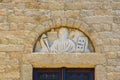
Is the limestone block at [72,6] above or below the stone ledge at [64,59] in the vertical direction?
above

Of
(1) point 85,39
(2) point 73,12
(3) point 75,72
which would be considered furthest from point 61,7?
(3) point 75,72

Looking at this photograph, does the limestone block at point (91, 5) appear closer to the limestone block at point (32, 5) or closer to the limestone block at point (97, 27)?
the limestone block at point (97, 27)

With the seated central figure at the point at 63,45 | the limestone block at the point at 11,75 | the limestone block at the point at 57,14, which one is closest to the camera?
the limestone block at the point at 11,75

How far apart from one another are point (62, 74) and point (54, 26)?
821 mm

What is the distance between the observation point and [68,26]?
7.28 metres

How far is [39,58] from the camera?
7137mm

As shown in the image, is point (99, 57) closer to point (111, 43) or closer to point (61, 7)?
point (111, 43)

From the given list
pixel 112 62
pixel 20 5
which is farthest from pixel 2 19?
pixel 112 62

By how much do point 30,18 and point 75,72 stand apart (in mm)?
1191

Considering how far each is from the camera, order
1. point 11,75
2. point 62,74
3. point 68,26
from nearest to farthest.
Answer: point 11,75 → point 62,74 → point 68,26

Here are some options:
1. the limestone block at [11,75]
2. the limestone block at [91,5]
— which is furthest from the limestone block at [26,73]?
the limestone block at [91,5]

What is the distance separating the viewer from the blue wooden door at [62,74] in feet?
23.6

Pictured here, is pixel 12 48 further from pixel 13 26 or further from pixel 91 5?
pixel 91 5

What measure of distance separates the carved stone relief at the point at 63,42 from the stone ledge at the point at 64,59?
0.10 meters
